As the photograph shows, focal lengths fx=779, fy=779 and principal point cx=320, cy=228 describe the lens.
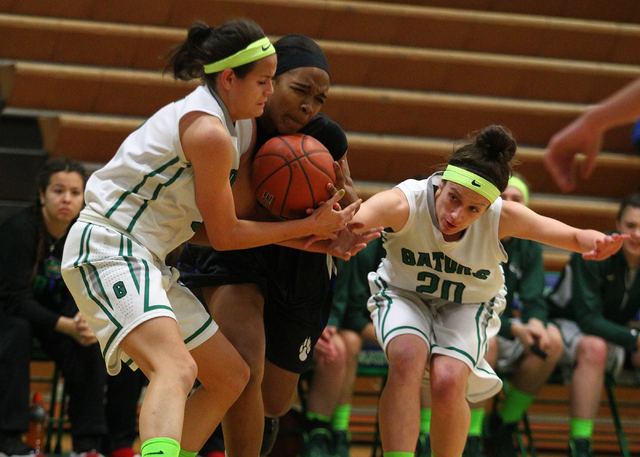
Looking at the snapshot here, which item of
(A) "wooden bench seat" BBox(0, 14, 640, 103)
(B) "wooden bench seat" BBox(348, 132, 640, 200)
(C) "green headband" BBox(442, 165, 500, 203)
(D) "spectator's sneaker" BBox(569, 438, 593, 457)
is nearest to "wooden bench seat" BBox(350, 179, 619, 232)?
(B) "wooden bench seat" BBox(348, 132, 640, 200)

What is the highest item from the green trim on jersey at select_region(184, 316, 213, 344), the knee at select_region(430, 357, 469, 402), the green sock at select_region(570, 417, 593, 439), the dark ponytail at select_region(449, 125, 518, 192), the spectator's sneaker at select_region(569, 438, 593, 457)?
the dark ponytail at select_region(449, 125, 518, 192)

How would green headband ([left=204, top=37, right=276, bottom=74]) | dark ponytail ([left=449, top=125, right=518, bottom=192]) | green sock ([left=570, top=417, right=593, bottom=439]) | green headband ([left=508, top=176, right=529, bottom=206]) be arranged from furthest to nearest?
green headband ([left=508, top=176, right=529, bottom=206]), green sock ([left=570, top=417, right=593, bottom=439]), dark ponytail ([left=449, top=125, right=518, bottom=192]), green headband ([left=204, top=37, right=276, bottom=74])

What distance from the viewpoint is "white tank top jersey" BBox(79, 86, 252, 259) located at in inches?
106

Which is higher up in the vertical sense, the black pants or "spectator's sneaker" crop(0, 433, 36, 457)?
the black pants

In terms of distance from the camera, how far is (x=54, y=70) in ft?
20.5

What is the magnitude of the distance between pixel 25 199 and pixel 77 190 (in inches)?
51.7

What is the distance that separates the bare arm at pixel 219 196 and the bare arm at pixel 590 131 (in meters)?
0.91

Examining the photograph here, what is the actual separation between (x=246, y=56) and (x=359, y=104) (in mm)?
4048

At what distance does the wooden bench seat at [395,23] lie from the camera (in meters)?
6.72

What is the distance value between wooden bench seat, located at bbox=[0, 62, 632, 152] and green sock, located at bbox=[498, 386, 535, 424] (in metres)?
2.78

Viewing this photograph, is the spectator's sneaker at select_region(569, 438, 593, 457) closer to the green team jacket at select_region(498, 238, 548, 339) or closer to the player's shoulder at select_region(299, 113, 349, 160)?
the green team jacket at select_region(498, 238, 548, 339)

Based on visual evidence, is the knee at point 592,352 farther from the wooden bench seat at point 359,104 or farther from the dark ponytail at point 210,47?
the dark ponytail at point 210,47

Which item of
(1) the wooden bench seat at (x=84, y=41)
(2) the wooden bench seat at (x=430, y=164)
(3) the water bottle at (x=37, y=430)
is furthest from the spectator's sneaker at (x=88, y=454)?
(1) the wooden bench seat at (x=84, y=41)

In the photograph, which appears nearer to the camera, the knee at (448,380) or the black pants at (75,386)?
the knee at (448,380)
